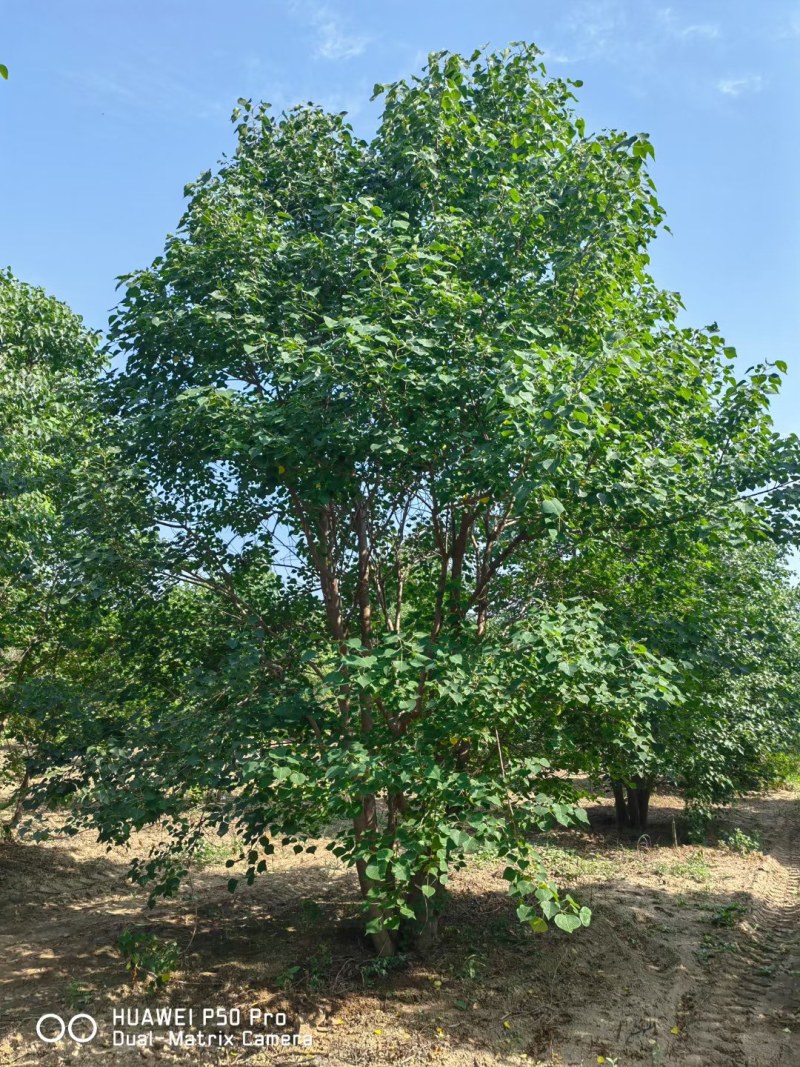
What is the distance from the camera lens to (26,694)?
23.1 ft

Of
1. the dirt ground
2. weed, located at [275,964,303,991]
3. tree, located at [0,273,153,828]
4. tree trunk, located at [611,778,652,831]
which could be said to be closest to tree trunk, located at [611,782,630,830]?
tree trunk, located at [611,778,652,831]

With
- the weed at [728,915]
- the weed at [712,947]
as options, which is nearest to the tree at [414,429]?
the weed at [712,947]

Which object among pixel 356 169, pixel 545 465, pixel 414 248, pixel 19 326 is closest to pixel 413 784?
pixel 545 465

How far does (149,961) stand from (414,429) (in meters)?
5.50

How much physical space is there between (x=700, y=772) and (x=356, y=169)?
12.1 metres

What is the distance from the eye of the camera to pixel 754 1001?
24.2 ft

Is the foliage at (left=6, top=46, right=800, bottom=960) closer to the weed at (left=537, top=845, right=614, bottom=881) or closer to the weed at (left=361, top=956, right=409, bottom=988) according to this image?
the weed at (left=361, top=956, right=409, bottom=988)

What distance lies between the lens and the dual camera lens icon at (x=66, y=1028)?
656 cm

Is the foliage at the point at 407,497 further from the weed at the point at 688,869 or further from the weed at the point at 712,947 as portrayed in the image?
the weed at the point at 688,869

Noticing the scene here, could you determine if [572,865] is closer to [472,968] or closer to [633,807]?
[633,807]

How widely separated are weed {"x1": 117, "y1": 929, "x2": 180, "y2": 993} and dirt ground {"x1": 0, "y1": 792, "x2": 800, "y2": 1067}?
0.12 m

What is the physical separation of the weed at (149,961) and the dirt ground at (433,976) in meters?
0.12

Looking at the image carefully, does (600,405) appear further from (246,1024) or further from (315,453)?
(246,1024)

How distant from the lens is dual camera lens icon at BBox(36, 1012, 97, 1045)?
21.5 ft
